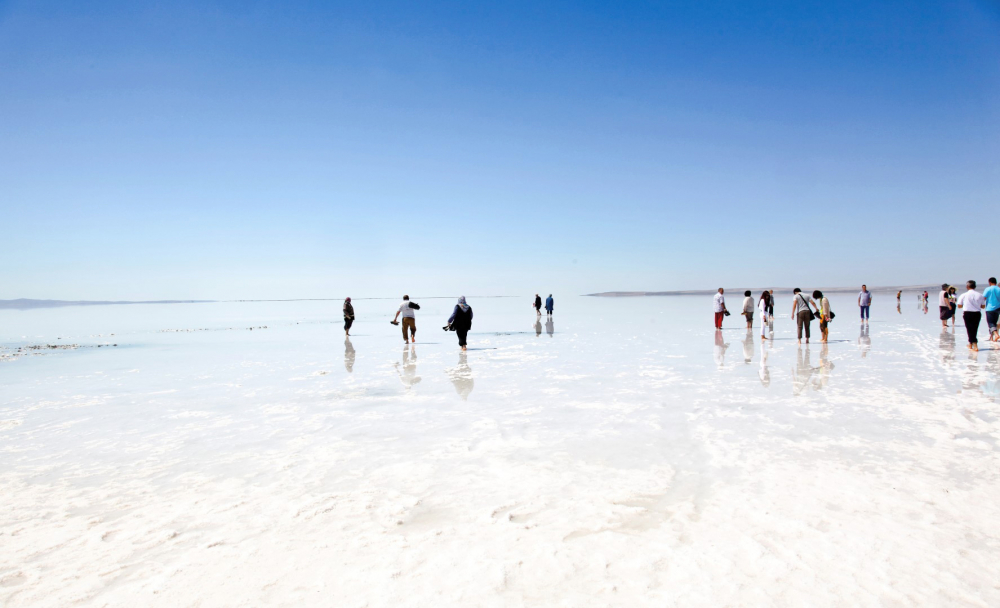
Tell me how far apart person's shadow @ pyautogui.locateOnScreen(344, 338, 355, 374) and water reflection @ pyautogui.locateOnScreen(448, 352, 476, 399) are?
8.82 feet

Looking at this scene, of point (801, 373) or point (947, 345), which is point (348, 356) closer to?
point (801, 373)

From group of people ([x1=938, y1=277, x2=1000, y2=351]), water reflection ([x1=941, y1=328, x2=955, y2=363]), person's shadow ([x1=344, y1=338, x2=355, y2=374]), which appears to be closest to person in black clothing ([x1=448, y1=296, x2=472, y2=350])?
person's shadow ([x1=344, y1=338, x2=355, y2=374])

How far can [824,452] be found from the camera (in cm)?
613

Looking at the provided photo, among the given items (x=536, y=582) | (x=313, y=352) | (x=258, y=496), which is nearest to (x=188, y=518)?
(x=258, y=496)

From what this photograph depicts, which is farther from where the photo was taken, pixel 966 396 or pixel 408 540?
pixel 966 396

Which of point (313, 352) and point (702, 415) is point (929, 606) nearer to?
point (702, 415)

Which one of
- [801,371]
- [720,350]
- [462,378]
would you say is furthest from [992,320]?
[462,378]

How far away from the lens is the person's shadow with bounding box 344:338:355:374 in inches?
549

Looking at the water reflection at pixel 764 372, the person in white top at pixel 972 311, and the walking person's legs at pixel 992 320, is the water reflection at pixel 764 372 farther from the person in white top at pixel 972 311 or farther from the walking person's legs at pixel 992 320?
the walking person's legs at pixel 992 320

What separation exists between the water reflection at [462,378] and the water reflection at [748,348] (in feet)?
22.7

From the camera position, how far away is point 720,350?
1599 centimetres

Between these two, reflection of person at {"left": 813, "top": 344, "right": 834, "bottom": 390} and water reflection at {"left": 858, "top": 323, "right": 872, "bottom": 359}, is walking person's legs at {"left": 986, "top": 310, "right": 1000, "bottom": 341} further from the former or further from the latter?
reflection of person at {"left": 813, "top": 344, "right": 834, "bottom": 390}

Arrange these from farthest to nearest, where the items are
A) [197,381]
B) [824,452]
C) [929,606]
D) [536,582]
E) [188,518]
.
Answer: [197,381] < [824,452] < [188,518] < [536,582] < [929,606]

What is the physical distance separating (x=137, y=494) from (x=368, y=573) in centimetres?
316
